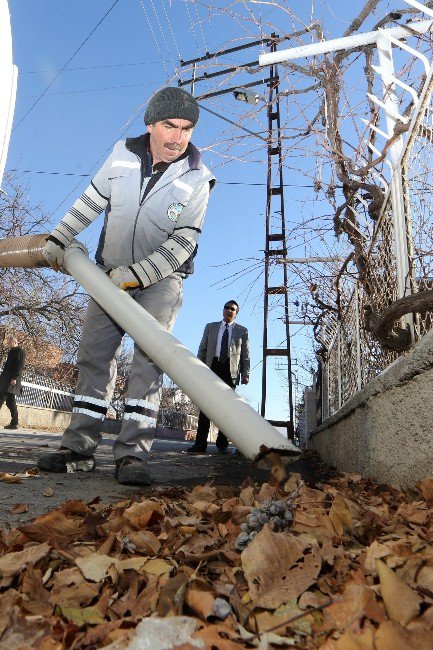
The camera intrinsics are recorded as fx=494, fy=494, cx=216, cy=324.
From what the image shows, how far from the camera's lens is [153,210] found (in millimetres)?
3115

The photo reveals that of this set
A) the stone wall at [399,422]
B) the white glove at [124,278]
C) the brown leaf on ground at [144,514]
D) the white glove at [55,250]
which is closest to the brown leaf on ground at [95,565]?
the brown leaf on ground at [144,514]

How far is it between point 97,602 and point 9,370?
10.5m

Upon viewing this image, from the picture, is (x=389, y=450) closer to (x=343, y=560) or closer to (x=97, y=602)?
(x=343, y=560)

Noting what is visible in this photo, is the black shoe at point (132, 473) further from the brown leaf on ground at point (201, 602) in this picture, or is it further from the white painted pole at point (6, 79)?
the white painted pole at point (6, 79)

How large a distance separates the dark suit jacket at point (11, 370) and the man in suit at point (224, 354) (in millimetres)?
5452

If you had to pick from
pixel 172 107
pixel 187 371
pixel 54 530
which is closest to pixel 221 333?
pixel 172 107

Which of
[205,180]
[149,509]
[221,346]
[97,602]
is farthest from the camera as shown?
[221,346]

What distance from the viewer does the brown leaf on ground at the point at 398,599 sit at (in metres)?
0.84

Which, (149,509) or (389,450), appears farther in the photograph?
(389,450)

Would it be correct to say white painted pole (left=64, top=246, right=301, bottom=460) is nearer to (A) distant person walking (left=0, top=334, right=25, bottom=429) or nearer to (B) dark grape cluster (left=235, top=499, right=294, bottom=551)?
(B) dark grape cluster (left=235, top=499, right=294, bottom=551)

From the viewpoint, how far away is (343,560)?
42.6 inches

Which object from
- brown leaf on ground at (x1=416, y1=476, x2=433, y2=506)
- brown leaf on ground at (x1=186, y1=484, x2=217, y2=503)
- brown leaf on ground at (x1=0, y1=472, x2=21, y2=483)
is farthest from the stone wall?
brown leaf on ground at (x1=0, y1=472, x2=21, y2=483)

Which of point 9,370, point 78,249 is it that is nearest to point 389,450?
point 78,249

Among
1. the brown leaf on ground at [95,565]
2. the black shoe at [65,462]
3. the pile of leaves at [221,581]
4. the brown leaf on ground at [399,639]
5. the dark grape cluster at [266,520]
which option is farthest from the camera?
the black shoe at [65,462]
